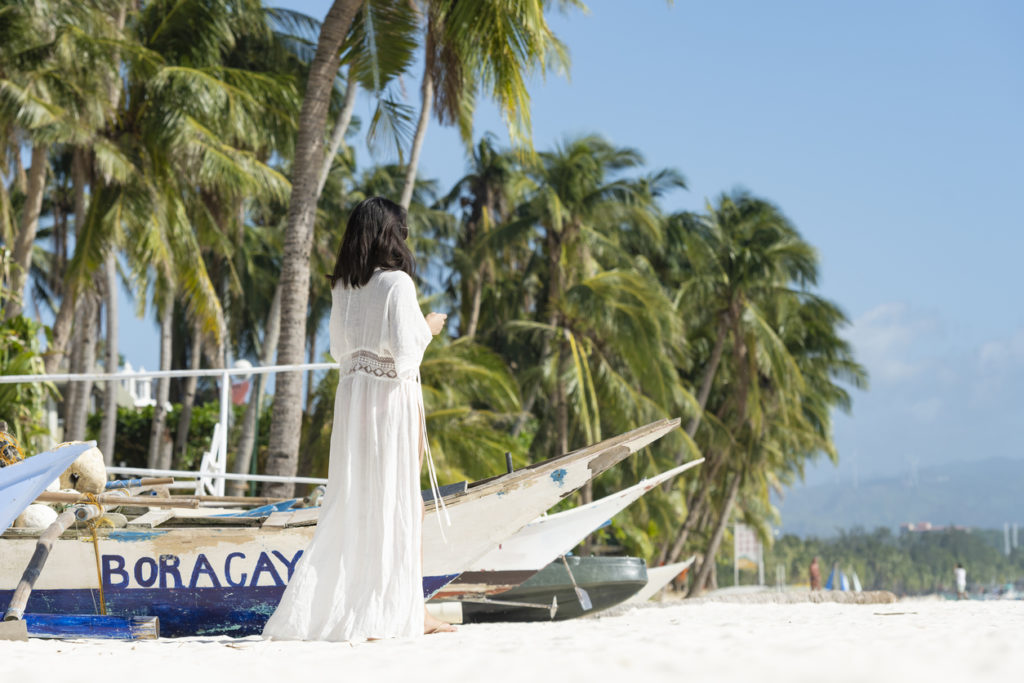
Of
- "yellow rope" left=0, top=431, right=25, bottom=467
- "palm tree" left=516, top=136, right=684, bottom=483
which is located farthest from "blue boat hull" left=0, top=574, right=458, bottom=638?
"palm tree" left=516, top=136, right=684, bottom=483

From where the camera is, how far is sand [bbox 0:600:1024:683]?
2.75 m

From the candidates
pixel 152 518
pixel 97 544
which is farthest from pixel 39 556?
pixel 152 518

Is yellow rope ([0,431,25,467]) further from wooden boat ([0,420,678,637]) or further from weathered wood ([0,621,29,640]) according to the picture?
weathered wood ([0,621,29,640])

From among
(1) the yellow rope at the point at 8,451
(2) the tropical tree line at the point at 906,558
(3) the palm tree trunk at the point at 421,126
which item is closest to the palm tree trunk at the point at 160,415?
(3) the palm tree trunk at the point at 421,126

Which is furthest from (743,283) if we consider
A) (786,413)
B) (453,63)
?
(453,63)

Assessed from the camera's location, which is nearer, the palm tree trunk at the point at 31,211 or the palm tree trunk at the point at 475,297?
the palm tree trunk at the point at 31,211

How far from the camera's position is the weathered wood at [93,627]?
15.3ft

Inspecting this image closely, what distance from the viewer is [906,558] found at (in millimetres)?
103375

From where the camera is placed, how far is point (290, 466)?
9352mm

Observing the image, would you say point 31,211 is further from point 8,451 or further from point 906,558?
point 906,558

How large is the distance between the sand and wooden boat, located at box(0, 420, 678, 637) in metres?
1.09

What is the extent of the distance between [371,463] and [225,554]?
1.51m

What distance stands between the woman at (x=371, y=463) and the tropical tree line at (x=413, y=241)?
5128mm

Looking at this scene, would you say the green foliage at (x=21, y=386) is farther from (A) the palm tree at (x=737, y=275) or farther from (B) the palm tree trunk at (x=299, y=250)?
(A) the palm tree at (x=737, y=275)
